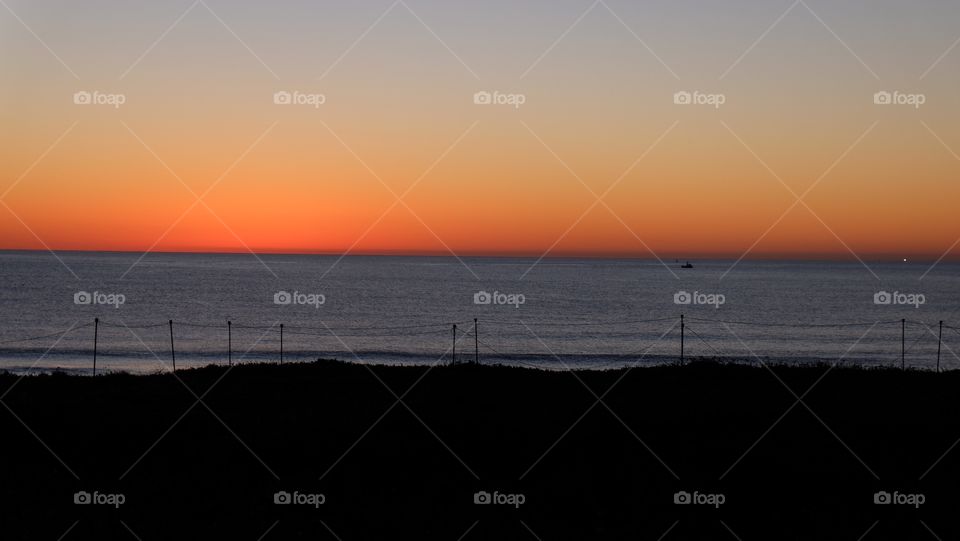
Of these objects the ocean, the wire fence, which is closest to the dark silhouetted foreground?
the ocean

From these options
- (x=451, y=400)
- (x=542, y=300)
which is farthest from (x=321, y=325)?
(x=451, y=400)

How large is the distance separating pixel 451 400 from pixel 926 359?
34.5 metres

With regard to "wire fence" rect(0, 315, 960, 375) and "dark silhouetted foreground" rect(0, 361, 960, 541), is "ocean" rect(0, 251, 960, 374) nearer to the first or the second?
"wire fence" rect(0, 315, 960, 375)

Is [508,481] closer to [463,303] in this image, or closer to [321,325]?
[321,325]

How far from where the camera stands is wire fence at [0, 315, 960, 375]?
43.3 meters

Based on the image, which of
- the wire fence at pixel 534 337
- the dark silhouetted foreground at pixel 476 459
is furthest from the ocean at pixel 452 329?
the dark silhouetted foreground at pixel 476 459

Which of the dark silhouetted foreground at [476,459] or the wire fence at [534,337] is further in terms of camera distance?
the wire fence at [534,337]

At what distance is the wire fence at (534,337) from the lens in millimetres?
43344

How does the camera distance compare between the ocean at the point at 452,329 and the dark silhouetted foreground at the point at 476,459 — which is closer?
the dark silhouetted foreground at the point at 476,459

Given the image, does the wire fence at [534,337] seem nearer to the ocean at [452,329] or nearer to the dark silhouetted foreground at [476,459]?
the ocean at [452,329]

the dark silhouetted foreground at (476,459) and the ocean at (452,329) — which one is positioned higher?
the ocean at (452,329)

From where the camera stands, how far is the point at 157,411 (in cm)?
1744

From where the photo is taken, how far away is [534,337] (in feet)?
182

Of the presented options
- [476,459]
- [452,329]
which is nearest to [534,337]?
[452,329]
